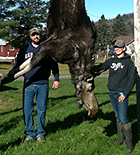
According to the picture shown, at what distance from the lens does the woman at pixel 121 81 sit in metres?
3.88

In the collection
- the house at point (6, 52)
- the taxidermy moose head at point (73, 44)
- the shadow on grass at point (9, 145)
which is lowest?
the shadow on grass at point (9, 145)

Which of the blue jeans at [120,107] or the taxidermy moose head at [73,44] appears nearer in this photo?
the taxidermy moose head at [73,44]

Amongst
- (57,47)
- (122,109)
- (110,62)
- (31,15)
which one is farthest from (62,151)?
(31,15)

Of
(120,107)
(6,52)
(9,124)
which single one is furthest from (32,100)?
(6,52)

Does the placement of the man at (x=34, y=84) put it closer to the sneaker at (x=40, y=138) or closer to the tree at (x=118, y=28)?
the sneaker at (x=40, y=138)

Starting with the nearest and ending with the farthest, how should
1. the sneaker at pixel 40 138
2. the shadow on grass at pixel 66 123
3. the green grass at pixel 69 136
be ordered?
1. the green grass at pixel 69 136
2. the sneaker at pixel 40 138
3. the shadow on grass at pixel 66 123

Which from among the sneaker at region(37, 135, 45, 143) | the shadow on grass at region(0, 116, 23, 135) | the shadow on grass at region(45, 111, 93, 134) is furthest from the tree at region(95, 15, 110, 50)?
the shadow on grass at region(0, 116, 23, 135)

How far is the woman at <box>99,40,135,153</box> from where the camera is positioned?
3881 millimetres

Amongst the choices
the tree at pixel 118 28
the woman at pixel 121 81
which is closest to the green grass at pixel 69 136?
the woman at pixel 121 81

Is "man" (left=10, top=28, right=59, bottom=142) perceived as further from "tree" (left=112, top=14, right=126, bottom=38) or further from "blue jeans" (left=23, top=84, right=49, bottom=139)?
"tree" (left=112, top=14, right=126, bottom=38)

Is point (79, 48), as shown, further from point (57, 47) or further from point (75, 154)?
point (75, 154)

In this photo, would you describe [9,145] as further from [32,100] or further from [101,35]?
[101,35]

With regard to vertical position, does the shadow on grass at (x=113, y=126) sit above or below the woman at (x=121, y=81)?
below

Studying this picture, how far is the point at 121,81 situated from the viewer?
13.0ft
